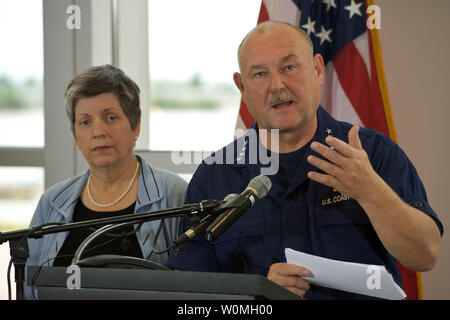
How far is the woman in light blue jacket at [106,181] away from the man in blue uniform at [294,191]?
0.30m

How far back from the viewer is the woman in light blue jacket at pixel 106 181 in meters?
1.92

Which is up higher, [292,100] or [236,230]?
[292,100]

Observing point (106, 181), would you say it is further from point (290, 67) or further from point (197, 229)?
point (197, 229)

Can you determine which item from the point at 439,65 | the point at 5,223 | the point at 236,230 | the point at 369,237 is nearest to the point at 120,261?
the point at 236,230

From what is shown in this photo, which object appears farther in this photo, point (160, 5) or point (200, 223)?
point (160, 5)

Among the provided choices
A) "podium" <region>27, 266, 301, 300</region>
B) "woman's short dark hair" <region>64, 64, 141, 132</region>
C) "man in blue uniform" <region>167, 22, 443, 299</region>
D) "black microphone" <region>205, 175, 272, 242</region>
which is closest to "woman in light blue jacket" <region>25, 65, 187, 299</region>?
"woman's short dark hair" <region>64, 64, 141, 132</region>

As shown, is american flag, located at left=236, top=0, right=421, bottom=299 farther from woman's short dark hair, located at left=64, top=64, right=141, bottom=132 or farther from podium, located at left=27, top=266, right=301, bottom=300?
podium, located at left=27, top=266, right=301, bottom=300

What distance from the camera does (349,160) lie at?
1.16 m

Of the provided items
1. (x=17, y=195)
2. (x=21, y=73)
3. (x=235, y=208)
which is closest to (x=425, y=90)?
(x=235, y=208)

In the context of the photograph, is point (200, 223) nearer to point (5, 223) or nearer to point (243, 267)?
point (243, 267)

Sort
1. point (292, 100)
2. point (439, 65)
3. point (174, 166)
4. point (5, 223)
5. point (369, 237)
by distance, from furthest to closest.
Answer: point (5, 223)
point (174, 166)
point (439, 65)
point (292, 100)
point (369, 237)

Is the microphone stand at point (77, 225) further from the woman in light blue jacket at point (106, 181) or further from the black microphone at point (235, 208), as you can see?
the woman in light blue jacket at point (106, 181)

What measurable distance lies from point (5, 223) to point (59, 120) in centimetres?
90

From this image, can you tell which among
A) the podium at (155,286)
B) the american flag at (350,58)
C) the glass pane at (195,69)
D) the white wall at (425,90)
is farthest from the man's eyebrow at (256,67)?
the glass pane at (195,69)
